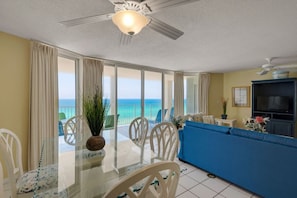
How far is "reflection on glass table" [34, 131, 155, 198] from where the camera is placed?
1158 mm

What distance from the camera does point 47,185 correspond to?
1212 mm

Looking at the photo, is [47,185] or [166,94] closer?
[47,185]

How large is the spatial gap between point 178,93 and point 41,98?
3.94 metres

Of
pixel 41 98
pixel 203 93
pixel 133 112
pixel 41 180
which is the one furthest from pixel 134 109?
pixel 41 180

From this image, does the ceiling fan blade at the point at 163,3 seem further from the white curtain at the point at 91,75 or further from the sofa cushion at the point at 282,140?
the white curtain at the point at 91,75

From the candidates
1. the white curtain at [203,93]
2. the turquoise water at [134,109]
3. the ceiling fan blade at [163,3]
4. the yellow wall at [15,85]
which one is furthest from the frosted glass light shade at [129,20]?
the white curtain at [203,93]

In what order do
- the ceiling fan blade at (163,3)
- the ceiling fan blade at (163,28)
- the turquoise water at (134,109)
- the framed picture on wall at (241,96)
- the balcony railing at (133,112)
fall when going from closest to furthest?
the ceiling fan blade at (163,3) → the ceiling fan blade at (163,28) → the turquoise water at (134,109) → the balcony railing at (133,112) → the framed picture on wall at (241,96)

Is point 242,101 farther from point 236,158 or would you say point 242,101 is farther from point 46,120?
point 46,120

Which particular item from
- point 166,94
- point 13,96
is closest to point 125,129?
point 166,94

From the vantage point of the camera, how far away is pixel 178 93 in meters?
5.26

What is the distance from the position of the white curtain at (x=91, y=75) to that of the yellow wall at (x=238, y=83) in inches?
186

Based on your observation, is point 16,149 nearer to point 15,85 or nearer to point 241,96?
point 15,85

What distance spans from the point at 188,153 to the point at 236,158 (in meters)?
0.91

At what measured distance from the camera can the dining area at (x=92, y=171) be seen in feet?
2.56
